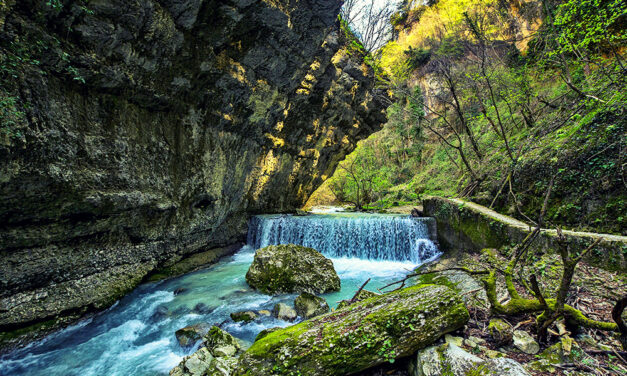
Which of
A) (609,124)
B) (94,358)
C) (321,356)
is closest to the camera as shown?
(321,356)

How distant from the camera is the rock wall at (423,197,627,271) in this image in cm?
353

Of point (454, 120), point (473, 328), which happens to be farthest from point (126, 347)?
point (454, 120)

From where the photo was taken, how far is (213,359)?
312cm

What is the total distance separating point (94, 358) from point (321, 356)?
439 centimetres

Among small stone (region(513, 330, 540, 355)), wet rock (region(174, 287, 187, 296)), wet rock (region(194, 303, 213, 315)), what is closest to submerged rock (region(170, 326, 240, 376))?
wet rock (region(194, 303, 213, 315))

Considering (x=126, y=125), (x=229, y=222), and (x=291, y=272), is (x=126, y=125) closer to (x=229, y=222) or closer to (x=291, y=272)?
(x=291, y=272)

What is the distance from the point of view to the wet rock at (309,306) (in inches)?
182

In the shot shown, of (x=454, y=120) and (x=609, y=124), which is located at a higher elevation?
(x=454, y=120)

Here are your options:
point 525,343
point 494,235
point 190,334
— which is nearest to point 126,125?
point 190,334

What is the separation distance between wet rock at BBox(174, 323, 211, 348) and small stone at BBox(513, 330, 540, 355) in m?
4.47

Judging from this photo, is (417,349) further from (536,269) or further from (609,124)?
(609,124)

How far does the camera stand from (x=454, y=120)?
20078 millimetres

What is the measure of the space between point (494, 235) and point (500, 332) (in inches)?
177

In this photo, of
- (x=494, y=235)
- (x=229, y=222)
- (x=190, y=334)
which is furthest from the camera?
(x=229, y=222)
